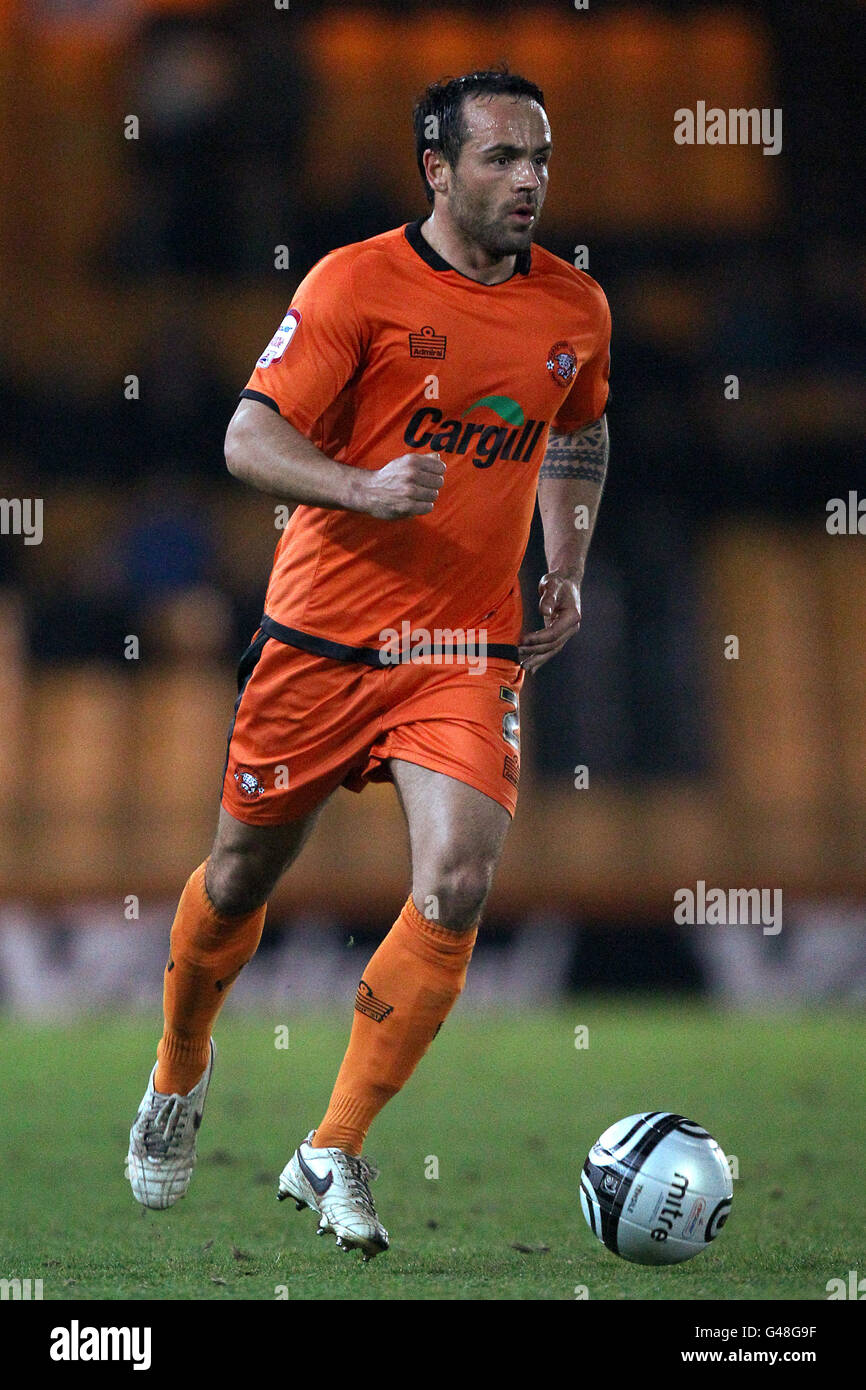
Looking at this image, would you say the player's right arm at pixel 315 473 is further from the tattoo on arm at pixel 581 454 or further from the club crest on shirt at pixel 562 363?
the tattoo on arm at pixel 581 454

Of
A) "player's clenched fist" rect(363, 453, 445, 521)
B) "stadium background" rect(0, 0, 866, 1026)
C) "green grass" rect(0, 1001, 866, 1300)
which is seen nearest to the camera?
"player's clenched fist" rect(363, 453, 445, 521)

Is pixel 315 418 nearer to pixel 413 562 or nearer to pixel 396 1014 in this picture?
pixel 413 562

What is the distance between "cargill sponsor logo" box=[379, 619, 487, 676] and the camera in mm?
4000

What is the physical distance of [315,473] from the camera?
368 centimetres

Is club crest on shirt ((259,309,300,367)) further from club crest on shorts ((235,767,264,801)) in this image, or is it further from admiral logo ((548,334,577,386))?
club crest on shorts ((235,767,264,801))

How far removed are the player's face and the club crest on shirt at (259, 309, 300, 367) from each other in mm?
445

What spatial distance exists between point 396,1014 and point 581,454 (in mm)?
1548

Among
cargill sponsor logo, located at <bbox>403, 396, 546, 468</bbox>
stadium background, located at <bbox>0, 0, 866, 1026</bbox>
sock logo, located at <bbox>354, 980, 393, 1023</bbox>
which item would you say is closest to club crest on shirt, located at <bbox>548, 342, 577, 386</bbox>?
cargill sponsor logo, located at <bbox>403, 396, 546, 468</bbox>

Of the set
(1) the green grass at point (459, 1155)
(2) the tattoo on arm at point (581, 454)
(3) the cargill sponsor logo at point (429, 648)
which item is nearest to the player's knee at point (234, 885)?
(3) the cargill sponsor logo at point (429, 648)

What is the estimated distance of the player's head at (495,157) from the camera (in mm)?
3953

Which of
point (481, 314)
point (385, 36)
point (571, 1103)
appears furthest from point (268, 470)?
point (385, 36)

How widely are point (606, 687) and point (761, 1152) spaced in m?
6.62

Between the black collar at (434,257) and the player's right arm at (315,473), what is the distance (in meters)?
0.55
